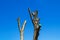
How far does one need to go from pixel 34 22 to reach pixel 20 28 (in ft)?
57.3

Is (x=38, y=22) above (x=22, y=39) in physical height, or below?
below

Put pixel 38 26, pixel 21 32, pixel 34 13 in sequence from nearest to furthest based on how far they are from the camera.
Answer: pixel 38 26, pixel 34 13, pixel 21 32

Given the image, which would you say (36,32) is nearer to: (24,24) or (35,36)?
(35,36)

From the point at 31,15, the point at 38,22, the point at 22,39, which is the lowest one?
the point at 38,22

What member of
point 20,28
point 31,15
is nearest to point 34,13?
point 31,15

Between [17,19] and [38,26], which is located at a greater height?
[17,19]

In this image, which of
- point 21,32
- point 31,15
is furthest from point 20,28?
point 31,15

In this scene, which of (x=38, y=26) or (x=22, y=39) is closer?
(x=38, y=26)

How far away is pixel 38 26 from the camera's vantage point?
5.31 m

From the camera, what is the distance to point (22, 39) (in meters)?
22.8

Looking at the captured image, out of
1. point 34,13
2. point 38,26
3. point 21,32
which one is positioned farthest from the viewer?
point 21,32

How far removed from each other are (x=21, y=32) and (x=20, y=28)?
55cm

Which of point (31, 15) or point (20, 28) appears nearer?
point (31, 15)

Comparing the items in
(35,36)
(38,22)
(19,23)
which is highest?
(19,23)
